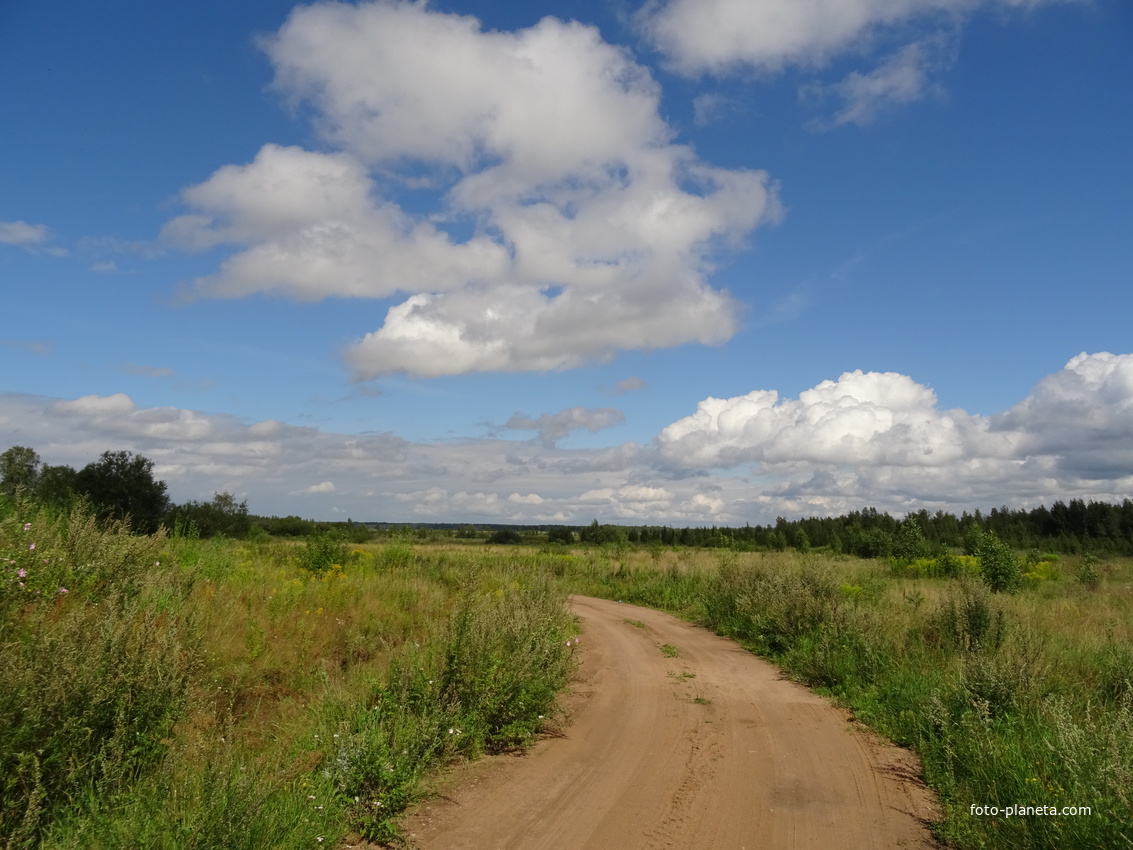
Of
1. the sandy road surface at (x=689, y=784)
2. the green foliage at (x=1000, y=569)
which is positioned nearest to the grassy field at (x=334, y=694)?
the sandy road surface at (x=689, y=784)

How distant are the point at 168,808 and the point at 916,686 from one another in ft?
31.9

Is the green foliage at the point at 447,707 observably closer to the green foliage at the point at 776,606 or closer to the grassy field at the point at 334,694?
the grassy field at the point at 334,694

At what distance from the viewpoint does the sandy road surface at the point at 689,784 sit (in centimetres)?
530

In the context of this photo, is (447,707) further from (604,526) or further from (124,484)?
(604,526)

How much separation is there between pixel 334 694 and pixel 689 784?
12.6 ft

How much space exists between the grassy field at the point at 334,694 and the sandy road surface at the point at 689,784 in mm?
448

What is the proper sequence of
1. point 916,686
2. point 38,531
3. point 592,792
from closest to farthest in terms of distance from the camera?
point 592,792, point 38,531, point 916,686

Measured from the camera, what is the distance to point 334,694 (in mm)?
7113

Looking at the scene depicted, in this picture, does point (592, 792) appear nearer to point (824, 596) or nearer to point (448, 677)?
point (448, 677)

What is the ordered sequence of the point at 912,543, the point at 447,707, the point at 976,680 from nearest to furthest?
the point at 447,707 → the point at 976,680 → the point at 912,543

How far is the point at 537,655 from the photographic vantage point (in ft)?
27.3

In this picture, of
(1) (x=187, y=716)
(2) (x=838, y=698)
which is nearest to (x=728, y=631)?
(2) (x=838, y=698)

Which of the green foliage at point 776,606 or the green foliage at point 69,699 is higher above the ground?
the green foliage at point 69,699

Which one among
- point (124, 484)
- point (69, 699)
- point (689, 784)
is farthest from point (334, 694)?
point (124, 484)
